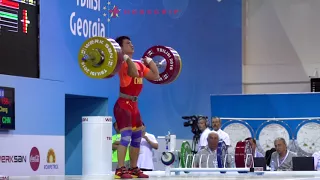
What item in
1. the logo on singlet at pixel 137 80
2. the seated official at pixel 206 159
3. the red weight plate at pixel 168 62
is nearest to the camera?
the logo on singlet at pixel 137 80

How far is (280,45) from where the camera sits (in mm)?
17344

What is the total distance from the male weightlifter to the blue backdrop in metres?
3.35

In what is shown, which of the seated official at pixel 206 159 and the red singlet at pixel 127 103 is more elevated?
the red singlet at pixel 127 103

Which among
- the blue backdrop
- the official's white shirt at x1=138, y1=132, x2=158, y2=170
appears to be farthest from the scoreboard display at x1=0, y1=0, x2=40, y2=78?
the official's white shirt at x1=138, y1=132, x2=158, y2=170

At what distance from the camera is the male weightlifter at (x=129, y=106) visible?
23.6ft

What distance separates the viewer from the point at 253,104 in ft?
45.7

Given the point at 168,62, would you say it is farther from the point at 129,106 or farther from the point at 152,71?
the point at 129,106

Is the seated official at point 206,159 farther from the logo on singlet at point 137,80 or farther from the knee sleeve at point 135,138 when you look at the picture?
the logo on singlet at point 137,80

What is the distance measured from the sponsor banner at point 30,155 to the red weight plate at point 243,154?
3.50 metres

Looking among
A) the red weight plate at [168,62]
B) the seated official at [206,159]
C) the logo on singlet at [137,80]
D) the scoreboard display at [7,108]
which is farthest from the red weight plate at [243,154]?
the scoreboard display at [7,108]

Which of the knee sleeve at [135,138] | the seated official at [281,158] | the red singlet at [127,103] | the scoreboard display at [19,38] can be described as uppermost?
the scoreboard display at [19,38]

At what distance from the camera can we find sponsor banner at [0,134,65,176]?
10.2 metres

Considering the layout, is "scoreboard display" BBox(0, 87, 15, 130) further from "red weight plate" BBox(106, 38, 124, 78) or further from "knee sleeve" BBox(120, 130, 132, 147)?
"red weight plate" BBox(106, 38, 124, 78)

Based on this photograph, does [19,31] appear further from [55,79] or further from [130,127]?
[130,127]
